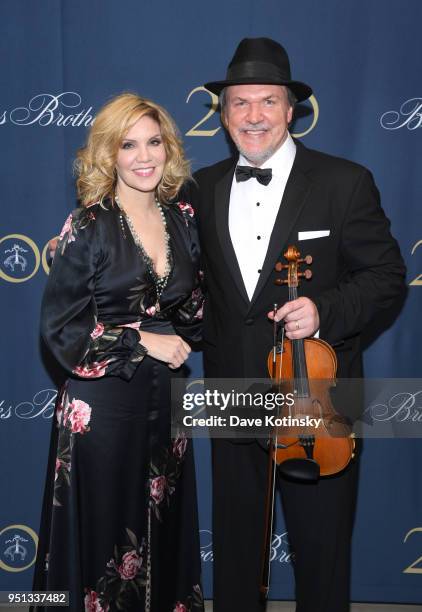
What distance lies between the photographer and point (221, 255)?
2.47 m

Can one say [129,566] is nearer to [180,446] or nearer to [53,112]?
[180,446]

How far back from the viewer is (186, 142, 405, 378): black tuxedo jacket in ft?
7.78

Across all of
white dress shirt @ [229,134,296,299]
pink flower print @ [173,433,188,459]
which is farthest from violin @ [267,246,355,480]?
pink flower print @ [173,433,188,459]

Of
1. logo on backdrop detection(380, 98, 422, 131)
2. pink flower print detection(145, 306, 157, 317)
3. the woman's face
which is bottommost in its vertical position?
pink flower print detection(145, 306, 157, 317)

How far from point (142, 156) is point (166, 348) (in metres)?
0.64

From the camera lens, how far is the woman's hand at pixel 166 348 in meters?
2.39

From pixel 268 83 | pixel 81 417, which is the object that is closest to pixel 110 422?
pixel 81 417

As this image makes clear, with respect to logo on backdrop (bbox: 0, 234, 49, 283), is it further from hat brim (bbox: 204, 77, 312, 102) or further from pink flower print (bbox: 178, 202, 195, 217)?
hat brim (bbox: 204, 77, 312, 102)

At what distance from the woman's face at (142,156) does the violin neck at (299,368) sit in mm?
644

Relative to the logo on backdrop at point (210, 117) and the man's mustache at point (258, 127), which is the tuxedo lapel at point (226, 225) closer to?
the man's mustache at point (258, 127)

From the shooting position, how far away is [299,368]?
7.13ft

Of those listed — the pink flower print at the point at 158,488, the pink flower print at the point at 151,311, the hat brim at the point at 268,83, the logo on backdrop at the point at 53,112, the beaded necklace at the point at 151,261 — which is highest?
the logo on backdrop at the point at 53,112

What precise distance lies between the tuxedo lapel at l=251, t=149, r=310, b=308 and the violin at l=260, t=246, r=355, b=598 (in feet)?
0.55

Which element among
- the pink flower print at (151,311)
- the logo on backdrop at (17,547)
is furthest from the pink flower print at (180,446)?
the logo on backdrop at (17,547)
